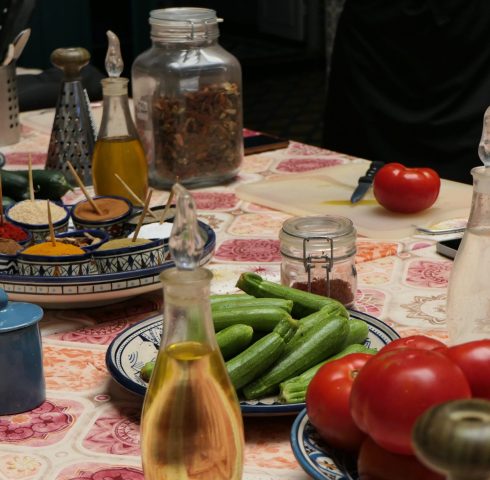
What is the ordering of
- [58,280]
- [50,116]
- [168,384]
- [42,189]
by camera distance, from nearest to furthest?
[168,384] < [58,280] < [42,189] < [50,116]

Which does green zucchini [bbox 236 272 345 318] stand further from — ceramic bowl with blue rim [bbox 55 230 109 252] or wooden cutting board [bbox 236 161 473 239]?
wooden cutting board [bbox 236 161 473 239]

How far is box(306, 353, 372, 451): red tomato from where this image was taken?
86 cm

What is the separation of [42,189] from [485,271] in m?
0.95

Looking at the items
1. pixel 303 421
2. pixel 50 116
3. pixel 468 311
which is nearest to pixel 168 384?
Result: pixel 303 421

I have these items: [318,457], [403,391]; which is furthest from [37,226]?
[403,391]

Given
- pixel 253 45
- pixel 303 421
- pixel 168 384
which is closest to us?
pixel 168 384

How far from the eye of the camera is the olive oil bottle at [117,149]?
5.91 ft

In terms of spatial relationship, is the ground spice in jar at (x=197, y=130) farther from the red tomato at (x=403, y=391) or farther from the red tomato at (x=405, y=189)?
the red tomato at (x=403, y=391)

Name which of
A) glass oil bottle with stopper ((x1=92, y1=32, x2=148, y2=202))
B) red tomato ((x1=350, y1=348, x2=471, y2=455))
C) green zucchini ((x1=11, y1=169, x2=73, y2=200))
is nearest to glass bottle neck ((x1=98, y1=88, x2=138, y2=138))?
glass oil bottle with stopper ((x1=92, y1=32, x2=148, y2=202))

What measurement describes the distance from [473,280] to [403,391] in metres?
0.38

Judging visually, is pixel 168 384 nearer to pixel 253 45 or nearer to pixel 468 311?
pixel 468 311

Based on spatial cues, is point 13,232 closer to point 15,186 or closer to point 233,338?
point 15,186

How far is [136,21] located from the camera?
6523 mm

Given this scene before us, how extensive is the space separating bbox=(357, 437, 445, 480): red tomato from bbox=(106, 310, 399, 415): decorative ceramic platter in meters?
0.20
